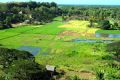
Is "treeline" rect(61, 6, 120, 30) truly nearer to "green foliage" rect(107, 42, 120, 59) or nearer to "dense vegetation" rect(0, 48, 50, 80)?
"green foliage" rect(107, 42, 120, 59)

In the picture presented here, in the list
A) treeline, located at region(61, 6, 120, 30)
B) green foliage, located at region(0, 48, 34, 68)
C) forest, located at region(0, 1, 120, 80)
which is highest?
green foliage, located at region(0, 48, 34, 68)

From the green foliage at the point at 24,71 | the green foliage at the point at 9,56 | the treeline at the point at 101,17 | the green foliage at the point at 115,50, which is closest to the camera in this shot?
the green foliage at the point at 24,71

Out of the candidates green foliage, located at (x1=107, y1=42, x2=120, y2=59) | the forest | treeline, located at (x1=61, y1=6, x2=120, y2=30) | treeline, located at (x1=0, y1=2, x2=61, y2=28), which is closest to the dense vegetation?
the forest

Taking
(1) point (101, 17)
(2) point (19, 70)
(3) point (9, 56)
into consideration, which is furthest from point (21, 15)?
(2) point (19, 70)

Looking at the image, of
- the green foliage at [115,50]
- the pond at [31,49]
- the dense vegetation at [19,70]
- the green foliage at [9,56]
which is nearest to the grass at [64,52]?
the pond at [31,49]

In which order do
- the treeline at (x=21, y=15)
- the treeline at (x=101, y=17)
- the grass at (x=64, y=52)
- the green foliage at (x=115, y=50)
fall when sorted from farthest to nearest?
the treeline at (x=21, y=15), the treeline at (x=101, y=17), the green foliage at (x=115, y=50), the grass at (x=64, y=52)

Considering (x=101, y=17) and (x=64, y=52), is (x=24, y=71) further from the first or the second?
(x=101, y=17)

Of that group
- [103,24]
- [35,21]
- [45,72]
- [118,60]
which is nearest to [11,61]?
[45,72]

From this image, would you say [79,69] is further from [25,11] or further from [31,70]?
[25,11]

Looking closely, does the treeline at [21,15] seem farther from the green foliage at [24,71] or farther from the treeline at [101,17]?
the green foliage at [24,71]

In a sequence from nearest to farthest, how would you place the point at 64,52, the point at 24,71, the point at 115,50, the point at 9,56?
the point at 24,71
the point at 9,56
the point at 115,50
the point at 64,52

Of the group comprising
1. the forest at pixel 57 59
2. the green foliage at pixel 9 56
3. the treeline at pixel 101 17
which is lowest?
the treeline at pixel 101 17
